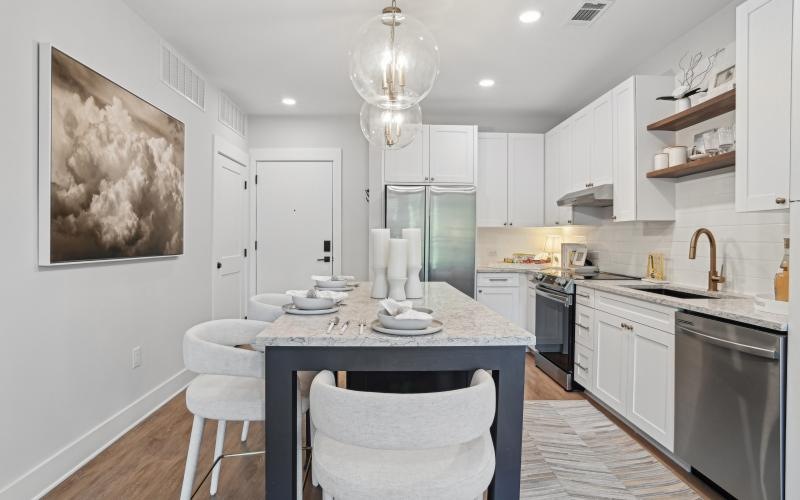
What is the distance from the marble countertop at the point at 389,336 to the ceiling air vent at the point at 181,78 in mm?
2506

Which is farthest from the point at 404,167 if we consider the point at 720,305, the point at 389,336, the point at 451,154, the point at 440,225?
the point at 389,336

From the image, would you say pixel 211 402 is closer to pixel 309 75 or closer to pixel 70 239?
pixel 70 239

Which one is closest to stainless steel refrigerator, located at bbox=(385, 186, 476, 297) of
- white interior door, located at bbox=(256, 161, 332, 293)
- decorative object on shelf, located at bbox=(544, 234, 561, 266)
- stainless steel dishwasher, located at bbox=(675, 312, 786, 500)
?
white interior door, located at bbox=(256, 161, 332, 293)

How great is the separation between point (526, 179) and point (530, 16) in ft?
7.42

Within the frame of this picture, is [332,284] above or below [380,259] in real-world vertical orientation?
below

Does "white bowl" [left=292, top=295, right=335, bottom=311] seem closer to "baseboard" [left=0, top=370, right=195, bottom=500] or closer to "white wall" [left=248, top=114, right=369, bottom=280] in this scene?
"baseboard" [left=0, top=370, right=195, bottom=500]

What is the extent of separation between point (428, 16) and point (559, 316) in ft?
8.39

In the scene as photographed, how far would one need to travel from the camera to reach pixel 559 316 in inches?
141

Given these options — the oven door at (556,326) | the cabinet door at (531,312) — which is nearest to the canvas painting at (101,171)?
the oven door at (556,326)

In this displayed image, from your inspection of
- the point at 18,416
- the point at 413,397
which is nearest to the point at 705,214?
the point at 413,397

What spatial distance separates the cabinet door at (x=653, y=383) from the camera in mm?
2326

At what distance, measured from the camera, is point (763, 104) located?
76.1 inches

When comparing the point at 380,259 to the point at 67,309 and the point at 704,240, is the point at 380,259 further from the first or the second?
the point at 704,240

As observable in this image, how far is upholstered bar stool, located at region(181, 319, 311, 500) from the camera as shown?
1451 millimetres
